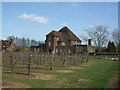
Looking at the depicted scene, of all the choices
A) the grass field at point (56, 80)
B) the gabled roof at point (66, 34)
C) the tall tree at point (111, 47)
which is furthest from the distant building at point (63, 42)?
the grass field at point (56, 80)

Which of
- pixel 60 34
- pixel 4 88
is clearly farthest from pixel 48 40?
pixel 4 88

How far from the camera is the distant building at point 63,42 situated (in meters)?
72.8

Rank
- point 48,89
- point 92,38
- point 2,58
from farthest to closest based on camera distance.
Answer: point 92,38 < point 2,58 < point 48,89

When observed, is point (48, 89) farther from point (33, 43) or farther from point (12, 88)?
point (33, 43)

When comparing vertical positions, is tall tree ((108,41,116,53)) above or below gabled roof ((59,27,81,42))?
below

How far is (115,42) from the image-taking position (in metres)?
71.2

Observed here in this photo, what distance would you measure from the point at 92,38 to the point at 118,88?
220ft

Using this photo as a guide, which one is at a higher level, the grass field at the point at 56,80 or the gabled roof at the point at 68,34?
the gabled roof at the point at 68,34

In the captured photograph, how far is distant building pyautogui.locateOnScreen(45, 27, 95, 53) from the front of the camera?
72.8 m

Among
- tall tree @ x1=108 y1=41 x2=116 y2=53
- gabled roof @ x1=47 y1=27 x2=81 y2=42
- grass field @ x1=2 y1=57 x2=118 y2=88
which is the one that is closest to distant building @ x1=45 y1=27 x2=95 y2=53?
gabled roof @ x1=47 y1=27 x2=81 y2=42

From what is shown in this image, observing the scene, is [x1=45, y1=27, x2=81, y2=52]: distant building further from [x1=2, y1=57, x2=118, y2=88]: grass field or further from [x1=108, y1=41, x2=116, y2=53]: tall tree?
[x1=2, y1=57, x2=118, y2=88]: grass field

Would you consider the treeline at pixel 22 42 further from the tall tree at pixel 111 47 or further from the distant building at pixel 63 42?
the tall tree at pixel 111 47

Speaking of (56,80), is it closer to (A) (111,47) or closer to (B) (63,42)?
(A) (111,47)

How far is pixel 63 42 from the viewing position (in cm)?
7588
